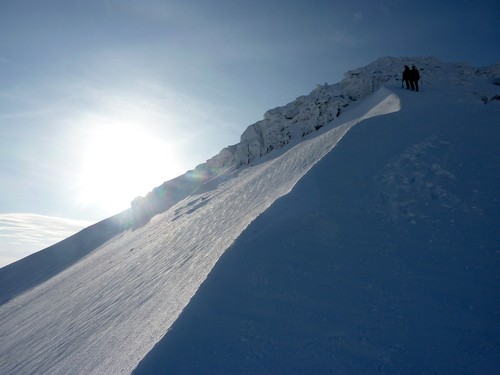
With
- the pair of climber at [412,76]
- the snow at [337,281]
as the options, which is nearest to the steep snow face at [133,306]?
the snow at [337,281]

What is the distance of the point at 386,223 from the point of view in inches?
279

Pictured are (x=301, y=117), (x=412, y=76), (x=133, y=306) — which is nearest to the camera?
(x=133, y=306)

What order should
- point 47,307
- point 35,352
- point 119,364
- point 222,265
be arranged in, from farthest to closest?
point 47,307, point 35,352, point 222,265, point 119,364

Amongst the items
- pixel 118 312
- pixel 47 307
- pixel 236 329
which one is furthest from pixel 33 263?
pixel 236 329

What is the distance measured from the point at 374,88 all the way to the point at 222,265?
22.9m

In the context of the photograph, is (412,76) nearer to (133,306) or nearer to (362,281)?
(362,281)

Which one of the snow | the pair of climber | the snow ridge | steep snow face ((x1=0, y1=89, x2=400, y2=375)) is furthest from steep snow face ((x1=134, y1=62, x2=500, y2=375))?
the snow ridge

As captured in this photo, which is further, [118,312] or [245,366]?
[118,312]

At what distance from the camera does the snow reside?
4.63 meters

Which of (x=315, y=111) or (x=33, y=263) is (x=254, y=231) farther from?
(x=33, y=263)

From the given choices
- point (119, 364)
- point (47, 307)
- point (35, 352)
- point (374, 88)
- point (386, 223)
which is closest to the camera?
point (119, 364)

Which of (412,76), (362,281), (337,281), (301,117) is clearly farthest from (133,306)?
(301,117)

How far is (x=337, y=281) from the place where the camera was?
18.7 feet

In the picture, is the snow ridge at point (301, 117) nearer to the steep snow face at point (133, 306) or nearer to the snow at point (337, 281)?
the steep snow face at point (133, 306)
